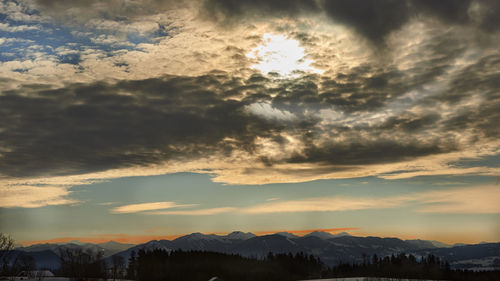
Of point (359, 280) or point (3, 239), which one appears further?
point (359, 280)

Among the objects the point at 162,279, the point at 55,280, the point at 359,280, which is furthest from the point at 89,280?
the point at 359,280

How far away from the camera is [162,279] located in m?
200

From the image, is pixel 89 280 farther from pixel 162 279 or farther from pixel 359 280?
pixel 359 280

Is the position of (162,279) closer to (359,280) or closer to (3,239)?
(3,239)

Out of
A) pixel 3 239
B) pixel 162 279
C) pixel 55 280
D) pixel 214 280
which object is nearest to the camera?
pixel 214 280

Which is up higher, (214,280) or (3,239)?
(3,239)

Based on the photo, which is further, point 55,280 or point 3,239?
point 55,280

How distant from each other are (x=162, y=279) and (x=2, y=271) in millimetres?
60772

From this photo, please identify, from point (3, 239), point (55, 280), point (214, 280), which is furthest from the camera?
point (55, 280)

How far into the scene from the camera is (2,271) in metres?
172

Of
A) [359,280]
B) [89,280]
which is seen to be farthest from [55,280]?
[359,280]

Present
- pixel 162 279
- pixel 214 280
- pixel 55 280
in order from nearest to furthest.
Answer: pixel 214 280 → pixel 55 280 → pixel 162 279

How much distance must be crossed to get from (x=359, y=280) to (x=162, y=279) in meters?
82.2

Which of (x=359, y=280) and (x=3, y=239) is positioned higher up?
(x=3, y=239)
